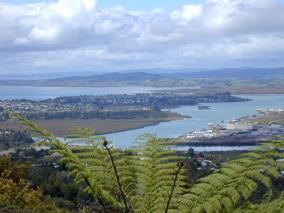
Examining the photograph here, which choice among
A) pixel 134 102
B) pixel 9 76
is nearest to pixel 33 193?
pixel 134 102

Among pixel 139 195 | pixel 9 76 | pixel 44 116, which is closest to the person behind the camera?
pixel 139 195

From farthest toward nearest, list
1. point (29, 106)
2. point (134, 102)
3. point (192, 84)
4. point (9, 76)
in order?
point (9, 76)
point (192, 84)
point (134, 102)
point (29, 106)

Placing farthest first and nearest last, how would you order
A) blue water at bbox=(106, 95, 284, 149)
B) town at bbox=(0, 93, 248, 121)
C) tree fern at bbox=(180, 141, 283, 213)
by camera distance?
1. town at bbox=(0, 93, 248, 121)
2. blue water at bbox=(106, 95, 284, 149)
3. tree fern at bbox=(180, 141, 283, 213)

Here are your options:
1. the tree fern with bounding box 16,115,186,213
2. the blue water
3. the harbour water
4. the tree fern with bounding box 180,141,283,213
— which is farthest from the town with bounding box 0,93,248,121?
the tree fern with bounding box 180,141,283,213

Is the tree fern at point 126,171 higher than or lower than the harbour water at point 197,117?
higher

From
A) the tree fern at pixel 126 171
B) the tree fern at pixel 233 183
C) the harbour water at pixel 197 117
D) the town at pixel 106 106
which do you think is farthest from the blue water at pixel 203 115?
the tree fern at pixel 233 183

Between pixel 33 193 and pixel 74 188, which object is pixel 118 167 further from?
pixel 74 188

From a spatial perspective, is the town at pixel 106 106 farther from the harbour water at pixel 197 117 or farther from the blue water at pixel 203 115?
the blue water at pixel 203 115

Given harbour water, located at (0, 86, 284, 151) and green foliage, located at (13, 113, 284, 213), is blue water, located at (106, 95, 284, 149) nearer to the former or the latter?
harbour water, located at (0, 86, 284, 151)

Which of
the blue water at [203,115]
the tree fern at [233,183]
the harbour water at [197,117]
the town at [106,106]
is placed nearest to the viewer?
the tree fern at [233,183]

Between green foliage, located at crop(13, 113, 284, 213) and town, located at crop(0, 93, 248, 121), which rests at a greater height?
green foliage, located at crop(13, 113, 284, 213)

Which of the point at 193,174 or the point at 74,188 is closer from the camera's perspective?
the point at 193,174
